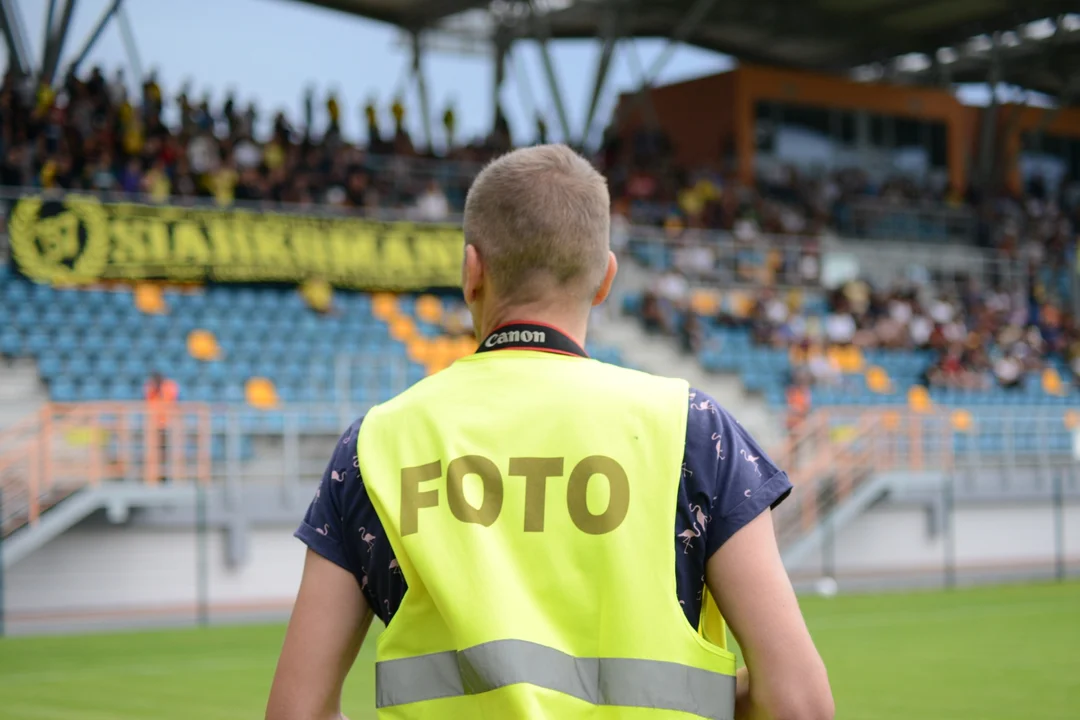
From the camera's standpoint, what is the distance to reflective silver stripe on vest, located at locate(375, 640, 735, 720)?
180 centimetres

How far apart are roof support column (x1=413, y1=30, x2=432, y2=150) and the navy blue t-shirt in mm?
26535

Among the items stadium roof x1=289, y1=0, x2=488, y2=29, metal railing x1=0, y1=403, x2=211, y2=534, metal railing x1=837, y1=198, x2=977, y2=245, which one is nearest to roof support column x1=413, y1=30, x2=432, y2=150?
stadium roof x1=289, y1=0, x2=488, y2=29

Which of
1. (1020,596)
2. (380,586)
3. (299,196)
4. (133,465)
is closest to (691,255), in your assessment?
(299,196)

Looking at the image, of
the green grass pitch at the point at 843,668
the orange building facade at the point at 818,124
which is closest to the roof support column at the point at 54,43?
the green grass pitch at the point at 843,668

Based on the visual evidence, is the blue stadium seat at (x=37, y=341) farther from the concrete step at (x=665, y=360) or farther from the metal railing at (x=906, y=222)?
the metal railing at (x=906, y=222)

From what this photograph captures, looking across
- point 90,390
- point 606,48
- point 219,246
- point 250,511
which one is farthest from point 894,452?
point 606,48

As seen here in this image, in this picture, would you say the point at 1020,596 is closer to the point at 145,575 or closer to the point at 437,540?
the point at 145,575

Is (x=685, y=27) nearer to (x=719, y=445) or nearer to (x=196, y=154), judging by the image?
(x=196, y=154)

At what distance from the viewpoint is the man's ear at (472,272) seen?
200 cm

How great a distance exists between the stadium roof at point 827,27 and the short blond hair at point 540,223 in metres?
25.4

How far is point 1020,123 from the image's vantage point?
117 feet

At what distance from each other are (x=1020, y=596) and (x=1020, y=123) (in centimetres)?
2154

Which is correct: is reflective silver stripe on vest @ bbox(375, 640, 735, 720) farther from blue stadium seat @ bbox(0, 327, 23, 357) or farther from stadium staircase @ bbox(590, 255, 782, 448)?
stadium staircase @ bbox(590, 255, 782, 448)

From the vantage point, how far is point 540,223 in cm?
193
